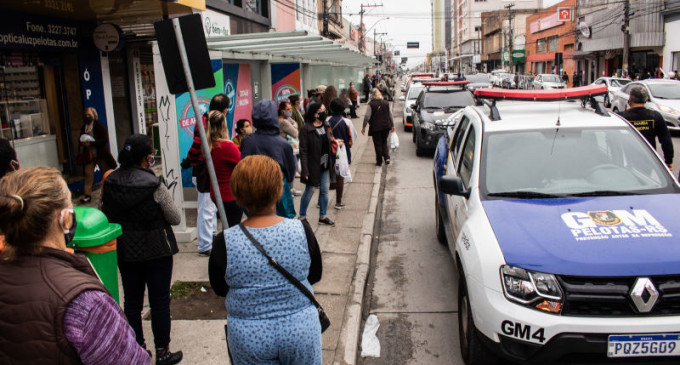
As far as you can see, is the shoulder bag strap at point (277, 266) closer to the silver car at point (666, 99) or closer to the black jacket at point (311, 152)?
the black jacket at point (311, 152)

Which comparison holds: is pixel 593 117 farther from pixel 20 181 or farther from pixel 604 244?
pixel 20 181

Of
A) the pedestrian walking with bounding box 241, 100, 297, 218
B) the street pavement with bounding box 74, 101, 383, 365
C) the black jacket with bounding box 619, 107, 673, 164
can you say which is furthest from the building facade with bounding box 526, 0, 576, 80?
the pedestrian walking with bounding box 241, 100, 297, 218

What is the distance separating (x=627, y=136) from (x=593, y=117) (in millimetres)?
356

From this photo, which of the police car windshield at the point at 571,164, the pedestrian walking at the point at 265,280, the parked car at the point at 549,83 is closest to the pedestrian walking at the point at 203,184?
the police car windshield at the point at 571,164

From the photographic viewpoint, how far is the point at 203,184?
621cm

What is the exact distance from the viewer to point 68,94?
10.5 meters

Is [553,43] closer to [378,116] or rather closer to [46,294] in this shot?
[378,116]

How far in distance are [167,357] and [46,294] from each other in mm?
2578

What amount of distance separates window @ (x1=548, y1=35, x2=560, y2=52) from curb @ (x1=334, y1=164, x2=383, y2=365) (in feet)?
195

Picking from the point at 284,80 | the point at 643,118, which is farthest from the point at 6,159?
the point at 284,80

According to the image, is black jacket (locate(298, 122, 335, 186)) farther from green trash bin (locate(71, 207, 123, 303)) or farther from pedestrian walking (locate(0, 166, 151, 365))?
pedestrian walking (locate(0, 166, 151, 365))

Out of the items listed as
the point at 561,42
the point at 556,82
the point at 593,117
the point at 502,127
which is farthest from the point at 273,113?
the point at 561,42

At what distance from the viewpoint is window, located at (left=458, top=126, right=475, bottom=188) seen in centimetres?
522

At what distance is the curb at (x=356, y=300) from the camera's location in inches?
181
